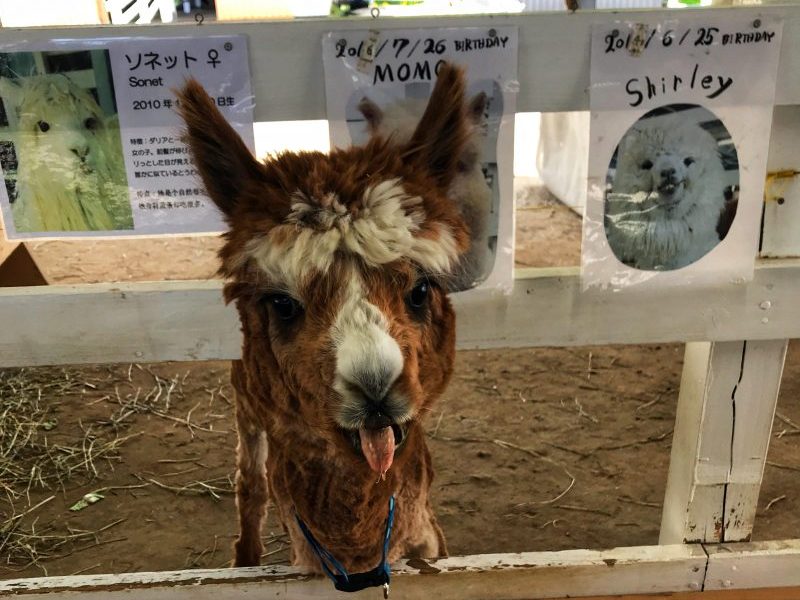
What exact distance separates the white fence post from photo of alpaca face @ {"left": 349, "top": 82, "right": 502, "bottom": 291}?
2.04ft

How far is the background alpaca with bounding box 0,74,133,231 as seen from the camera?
1.23 meters

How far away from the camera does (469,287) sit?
4.67 ft

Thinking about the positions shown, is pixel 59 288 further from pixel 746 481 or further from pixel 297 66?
pixel 746 481

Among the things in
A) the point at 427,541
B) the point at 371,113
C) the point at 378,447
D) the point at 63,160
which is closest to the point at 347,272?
the point at 378,447

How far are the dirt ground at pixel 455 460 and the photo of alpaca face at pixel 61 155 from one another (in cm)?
161

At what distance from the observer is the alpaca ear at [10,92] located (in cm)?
122

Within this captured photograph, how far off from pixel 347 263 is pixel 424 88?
0.40 metres

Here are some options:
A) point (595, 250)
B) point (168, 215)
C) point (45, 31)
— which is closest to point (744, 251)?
point (595, 250)

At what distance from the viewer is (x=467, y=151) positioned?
49.9 inches

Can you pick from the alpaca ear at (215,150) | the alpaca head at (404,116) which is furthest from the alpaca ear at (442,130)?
the alpaca ear at (215,150)

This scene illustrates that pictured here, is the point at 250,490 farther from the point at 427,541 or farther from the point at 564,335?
the point at 564,335

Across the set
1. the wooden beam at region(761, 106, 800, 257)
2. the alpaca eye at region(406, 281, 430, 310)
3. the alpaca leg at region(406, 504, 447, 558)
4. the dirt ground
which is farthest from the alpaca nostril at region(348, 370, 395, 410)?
the dirt ground

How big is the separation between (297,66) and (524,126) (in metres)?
5.71

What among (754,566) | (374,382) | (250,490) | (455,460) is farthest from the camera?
(455,460)
